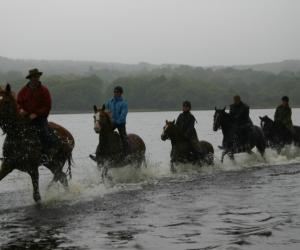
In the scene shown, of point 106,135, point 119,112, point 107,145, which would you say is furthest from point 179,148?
point 106,135

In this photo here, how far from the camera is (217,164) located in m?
21.2

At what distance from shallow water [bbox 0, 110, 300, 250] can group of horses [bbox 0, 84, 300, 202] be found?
0.52 m

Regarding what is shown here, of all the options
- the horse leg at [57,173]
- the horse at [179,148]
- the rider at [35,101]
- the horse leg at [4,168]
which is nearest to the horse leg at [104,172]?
the horse leg at [57,173]

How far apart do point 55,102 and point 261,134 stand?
429 ft

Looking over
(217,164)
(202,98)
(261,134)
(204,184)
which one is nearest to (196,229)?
(204,184)

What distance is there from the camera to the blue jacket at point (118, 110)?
16.9 meters

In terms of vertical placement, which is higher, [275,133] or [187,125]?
[187,125]

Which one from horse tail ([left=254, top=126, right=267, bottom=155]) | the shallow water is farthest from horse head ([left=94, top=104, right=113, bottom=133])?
horse tail ([left=254, top=126, right=267, bottom=155])

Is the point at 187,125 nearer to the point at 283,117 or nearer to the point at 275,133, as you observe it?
the point at 275,133

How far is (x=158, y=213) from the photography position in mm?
11555

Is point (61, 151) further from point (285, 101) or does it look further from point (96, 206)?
point (285, 101)

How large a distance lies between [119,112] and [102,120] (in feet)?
3.80

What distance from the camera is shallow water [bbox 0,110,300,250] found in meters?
9.02

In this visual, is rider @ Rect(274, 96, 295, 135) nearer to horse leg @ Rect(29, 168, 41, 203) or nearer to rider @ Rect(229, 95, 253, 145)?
rider @ Rect(229, 95, 253, 145)
